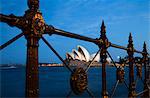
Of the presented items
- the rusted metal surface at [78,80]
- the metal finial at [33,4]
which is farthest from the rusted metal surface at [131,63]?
the metal finial at [33,4]

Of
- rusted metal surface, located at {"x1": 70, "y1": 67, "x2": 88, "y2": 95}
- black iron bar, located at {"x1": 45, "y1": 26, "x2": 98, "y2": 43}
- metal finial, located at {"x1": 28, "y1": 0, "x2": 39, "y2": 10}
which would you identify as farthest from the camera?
rusted metal surface, located at {"x1": 70, "y1": 67, "x2": 88, "y2": 95}

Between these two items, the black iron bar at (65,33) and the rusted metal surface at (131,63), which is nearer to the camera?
the black iron bar at (65,33)

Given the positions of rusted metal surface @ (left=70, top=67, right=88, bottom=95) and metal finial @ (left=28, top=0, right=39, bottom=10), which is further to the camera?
rusted metal surface @ (left=70, top=67, right=88, bottom=95)

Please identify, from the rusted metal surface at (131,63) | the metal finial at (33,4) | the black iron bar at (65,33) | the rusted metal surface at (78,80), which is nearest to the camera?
the metal finial at (33,4)

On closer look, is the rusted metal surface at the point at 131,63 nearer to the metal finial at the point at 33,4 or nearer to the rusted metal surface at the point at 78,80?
the rusted metal surface at the point at 78,80

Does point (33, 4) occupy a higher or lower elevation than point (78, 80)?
higher

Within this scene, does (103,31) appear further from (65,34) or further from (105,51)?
(65,34)

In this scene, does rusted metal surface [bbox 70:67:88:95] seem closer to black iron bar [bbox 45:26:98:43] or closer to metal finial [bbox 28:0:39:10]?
black iron bar [bbox 45:26:98:43]

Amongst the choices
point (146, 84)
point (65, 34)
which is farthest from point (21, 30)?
point (146, 84)

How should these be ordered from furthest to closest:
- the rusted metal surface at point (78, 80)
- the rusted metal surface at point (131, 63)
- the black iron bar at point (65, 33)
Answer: the rusted metal surface at point (131, 63) < the rusted metal surface at point (78, 80) < the black iron bar at point (65, 33)

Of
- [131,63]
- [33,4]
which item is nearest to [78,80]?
[33,4]

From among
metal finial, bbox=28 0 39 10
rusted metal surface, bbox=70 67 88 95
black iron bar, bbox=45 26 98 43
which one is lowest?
rusted metal surface, bbox=70 67 88 95

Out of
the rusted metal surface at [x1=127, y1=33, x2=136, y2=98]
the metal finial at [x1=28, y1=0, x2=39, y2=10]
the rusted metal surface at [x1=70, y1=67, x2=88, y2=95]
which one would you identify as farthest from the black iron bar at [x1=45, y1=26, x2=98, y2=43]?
the rusted metal surface at [x1=127, y1=33, x2=136, y2=98]

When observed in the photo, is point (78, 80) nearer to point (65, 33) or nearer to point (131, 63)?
point (65, 33)
